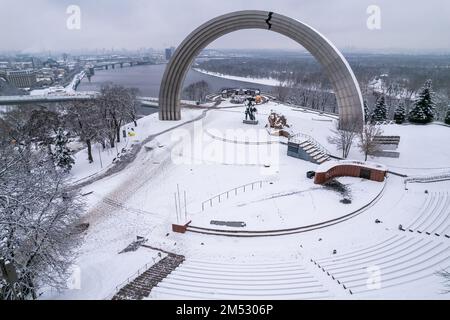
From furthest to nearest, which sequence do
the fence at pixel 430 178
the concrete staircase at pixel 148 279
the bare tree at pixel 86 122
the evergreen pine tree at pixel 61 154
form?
the bare tree at pixel 86 122, the evergreen pine tree at pixel 61 154, the fence at pixel 430 178, the concrete staircase at pixel 148 279

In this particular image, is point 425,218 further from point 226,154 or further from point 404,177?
point 226,154

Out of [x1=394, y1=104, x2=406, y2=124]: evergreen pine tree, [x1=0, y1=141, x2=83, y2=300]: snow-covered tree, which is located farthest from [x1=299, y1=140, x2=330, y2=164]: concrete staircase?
[x1=0, y1=141, x2=83, y2=300]: snow-covered tree

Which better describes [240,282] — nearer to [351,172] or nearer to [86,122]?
[351,172]

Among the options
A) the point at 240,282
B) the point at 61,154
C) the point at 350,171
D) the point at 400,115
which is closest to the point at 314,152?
the point at 350,171

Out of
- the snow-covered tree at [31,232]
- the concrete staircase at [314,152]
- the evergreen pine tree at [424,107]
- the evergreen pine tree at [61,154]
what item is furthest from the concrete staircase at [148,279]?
the evergreen pine tree at [424,107]

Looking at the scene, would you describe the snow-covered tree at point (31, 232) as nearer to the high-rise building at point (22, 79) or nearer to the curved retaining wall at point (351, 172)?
the curved retaining wall at point (351, 172)
